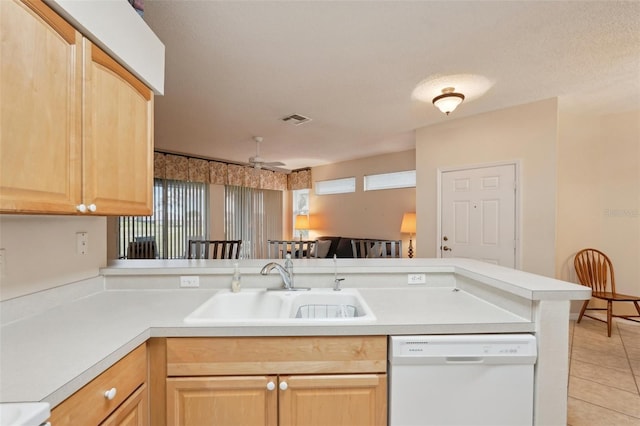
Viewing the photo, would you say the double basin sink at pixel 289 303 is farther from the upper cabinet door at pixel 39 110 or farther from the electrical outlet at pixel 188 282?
the upper cabinet door at pixel 39 110

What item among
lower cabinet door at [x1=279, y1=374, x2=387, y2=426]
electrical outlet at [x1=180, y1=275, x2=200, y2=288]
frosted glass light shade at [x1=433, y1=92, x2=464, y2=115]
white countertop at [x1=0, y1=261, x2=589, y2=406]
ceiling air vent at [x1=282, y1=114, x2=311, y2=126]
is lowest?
lower cabinet door at [x1=279, y1=374, x2=387, y2=426]

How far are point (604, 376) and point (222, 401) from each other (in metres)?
2.90

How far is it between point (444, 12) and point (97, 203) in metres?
2.12

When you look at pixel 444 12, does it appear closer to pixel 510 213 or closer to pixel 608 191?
pixel 510 213

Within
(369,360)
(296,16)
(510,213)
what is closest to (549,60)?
(510,213)

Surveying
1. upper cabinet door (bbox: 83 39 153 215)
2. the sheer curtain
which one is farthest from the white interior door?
the sheer curtain

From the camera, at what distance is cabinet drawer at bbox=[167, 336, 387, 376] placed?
3.67 feet

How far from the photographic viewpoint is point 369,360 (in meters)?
1.15

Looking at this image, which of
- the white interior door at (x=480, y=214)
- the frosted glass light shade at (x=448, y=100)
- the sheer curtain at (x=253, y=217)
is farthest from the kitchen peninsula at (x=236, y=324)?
the sheer curtain at (x=253, y=217)

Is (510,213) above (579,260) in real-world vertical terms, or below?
above

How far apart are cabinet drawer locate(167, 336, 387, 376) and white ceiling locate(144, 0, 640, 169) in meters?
1.83

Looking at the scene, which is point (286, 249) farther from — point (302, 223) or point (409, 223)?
point (302, 223)

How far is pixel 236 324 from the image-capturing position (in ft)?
3.73

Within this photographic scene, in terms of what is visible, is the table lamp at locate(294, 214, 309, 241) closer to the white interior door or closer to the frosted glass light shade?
the white interior door
